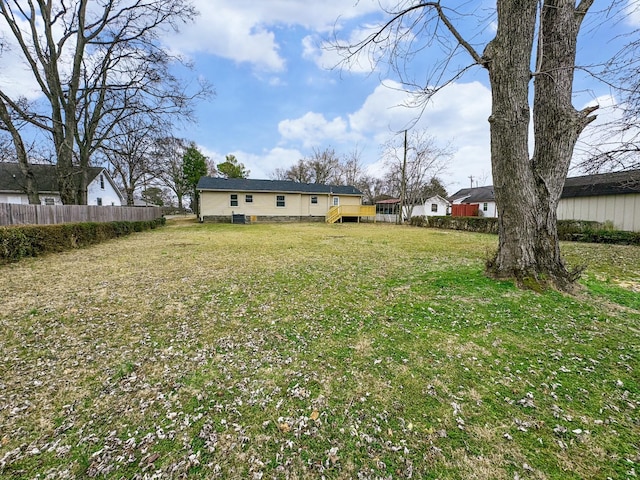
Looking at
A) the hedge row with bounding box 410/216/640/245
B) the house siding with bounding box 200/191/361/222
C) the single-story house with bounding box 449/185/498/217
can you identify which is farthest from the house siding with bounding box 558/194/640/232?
the house siding with bounding box 200/191/361/222

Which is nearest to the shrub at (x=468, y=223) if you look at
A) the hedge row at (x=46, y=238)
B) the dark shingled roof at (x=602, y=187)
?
the dark shingled roof at (x=602, y=187)

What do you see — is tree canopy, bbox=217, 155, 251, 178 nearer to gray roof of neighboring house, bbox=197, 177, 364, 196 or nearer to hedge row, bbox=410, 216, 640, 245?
gray roof of neighboring house, bbox=197, 177, 364, 196

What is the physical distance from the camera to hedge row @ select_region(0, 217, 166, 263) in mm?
6668

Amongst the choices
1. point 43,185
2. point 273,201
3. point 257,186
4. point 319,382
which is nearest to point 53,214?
point 319,382

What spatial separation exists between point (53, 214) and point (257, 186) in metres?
14.7

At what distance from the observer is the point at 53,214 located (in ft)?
31.9

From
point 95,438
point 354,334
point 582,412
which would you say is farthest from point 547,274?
point 95,438

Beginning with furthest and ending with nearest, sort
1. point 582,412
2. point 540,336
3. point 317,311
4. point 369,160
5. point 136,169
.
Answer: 1. point 369,160
2. point 136,169
3. point 317,311
4. point 540,336
5. point 582,412

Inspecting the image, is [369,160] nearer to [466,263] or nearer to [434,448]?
[466,263]

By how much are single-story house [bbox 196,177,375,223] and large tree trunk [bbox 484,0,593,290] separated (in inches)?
766

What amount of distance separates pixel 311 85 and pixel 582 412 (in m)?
14.7

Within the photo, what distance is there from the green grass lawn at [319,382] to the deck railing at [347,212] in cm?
1955

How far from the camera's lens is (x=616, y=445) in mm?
1684

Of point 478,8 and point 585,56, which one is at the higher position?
point 478,8
